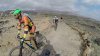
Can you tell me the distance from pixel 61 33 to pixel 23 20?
19.4 feet

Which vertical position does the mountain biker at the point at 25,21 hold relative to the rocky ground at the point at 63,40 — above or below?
above

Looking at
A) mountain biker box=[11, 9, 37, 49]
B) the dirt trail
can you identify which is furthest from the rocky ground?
mountain biker box=[11, 9, 37, 49]

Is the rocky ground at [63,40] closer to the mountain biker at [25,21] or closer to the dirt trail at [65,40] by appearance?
the dirt trail at [65,40]

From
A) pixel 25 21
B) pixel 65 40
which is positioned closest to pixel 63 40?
pixel 65 40

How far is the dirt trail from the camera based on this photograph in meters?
23.9

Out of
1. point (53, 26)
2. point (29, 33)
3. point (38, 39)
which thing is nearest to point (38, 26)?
point (53, 26)

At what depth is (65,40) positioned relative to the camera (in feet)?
82.9

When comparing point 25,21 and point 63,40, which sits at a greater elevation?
point 25,21

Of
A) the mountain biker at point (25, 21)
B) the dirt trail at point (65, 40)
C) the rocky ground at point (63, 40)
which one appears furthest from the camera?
the rocky ground at point (63, 40)

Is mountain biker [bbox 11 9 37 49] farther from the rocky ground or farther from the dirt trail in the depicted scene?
the dirt trail

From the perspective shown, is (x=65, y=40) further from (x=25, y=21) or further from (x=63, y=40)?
(x=25, y=21)

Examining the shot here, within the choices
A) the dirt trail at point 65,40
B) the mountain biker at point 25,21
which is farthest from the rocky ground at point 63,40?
the mountain biker at point 25,21

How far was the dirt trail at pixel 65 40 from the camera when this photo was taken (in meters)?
23.9

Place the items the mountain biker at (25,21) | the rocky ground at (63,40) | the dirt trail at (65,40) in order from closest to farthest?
the mountain biker at (25,21)
the dirt trail at (65,40)
the rocky ground at (63,40)
